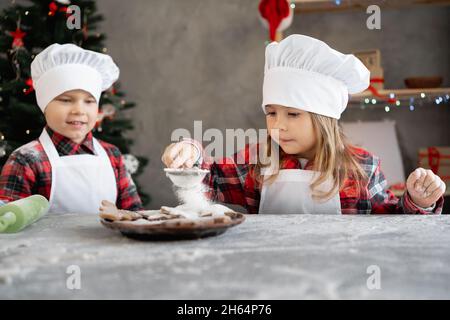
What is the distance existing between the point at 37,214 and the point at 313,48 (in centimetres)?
87

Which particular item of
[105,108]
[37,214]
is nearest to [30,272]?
[37,214]

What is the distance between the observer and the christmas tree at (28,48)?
2432 mm

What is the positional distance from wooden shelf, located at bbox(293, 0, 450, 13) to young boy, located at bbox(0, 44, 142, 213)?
4.89 feet

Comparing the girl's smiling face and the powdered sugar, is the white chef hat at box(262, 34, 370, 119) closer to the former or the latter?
the girl's smiling face

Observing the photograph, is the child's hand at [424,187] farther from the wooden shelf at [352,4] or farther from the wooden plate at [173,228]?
the wooden shelf at [352,4]

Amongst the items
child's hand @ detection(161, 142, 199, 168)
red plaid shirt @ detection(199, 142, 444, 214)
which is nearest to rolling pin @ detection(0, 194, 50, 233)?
child's hand @ detection(161, 142, 199, 168)

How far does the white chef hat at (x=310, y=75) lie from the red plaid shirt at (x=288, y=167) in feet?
0.68

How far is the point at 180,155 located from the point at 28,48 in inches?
67.0

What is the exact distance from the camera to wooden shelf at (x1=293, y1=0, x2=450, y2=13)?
284 cm

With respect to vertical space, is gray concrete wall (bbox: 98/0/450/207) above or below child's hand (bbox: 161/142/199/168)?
above

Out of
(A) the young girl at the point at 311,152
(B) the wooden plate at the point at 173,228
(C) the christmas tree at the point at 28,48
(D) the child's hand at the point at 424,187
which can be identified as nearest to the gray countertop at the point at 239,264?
(B) the wooden plate at the point at 173,228

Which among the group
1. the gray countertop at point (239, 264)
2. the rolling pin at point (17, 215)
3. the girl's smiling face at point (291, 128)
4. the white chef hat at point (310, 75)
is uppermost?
the white chef hat at point (310, 75)

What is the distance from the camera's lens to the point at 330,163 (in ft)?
4.74

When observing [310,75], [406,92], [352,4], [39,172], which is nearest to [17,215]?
[39,172]
